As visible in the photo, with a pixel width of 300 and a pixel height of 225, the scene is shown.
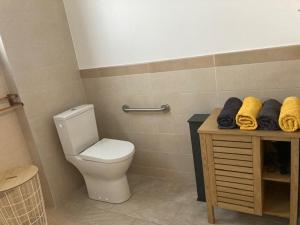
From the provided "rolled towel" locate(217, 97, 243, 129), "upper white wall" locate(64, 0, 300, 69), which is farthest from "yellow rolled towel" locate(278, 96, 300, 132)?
"upper white wall" locate(64, 0, 300, 69)

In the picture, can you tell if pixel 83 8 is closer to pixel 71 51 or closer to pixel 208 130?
pixel 71 51

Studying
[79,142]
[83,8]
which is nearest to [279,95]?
[79,142]

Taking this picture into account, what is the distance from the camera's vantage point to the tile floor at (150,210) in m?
1.85

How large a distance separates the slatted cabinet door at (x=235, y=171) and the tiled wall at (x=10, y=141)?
151 centimetres

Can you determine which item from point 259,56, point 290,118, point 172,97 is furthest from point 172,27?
point 290,118

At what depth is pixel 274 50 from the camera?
5.53ft

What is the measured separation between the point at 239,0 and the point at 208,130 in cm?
89

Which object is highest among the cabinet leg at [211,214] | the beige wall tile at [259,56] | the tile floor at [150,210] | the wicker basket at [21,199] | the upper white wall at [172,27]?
the upper white wall at [172,27]

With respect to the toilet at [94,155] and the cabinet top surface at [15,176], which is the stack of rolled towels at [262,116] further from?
the cabinet top surface at [15,176]

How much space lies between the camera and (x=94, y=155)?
2035 mm

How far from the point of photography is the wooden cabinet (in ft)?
4.83

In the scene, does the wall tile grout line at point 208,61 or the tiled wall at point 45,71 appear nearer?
the wall tile grout line at point 208,61

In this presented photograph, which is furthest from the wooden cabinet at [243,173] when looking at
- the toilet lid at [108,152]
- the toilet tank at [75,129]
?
the toilet tank at [75,129]

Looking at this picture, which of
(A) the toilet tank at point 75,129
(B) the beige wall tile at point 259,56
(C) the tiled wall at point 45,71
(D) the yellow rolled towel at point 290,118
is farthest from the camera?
(A) the toilet tank at point 75,129
